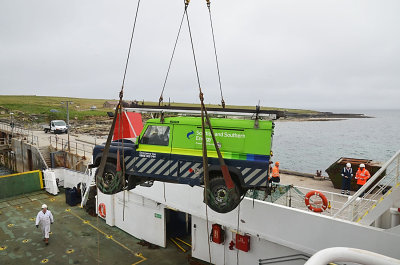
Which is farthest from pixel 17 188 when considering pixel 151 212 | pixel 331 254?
pixel 331 254

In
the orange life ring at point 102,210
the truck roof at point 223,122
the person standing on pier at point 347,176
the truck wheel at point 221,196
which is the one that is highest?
the truck roof at point 223,122

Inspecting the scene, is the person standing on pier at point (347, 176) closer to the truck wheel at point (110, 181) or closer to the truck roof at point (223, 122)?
the truck roof at point (223, 122)

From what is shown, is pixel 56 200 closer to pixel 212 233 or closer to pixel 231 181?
pixel 212 233

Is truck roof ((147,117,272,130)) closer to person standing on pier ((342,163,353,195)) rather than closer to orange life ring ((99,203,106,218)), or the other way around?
person standing on pier ((342,163,353,195))

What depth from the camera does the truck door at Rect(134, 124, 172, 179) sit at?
283 inches

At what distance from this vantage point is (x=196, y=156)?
6820 millimetres

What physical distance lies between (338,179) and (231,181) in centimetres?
815

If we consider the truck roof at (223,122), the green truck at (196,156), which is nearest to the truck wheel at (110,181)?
the green truck at (196,156)

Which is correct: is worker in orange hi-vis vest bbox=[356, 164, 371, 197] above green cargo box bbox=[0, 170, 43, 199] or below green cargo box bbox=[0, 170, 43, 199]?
above

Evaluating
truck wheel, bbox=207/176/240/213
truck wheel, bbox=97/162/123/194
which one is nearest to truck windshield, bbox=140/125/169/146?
truck wheel, bbox=97/162/123/194

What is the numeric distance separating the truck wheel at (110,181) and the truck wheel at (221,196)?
2.52m

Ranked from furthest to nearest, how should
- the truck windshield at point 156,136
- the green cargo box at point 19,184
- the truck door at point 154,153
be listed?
the green cargo box at point 19,184
the truck windshield at point 156,136
the truck door at point 154,153

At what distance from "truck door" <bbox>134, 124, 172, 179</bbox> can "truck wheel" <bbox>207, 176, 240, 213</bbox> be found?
1240 millimetres

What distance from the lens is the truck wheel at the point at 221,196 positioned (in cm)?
652
